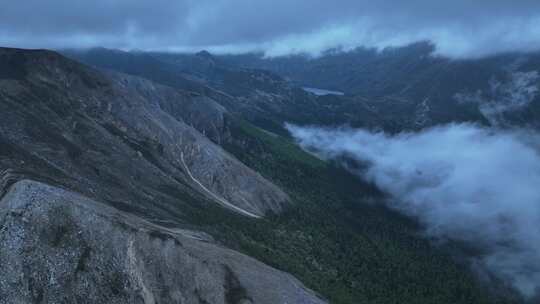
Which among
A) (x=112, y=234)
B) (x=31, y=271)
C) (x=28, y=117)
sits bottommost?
(x=31, y=271)

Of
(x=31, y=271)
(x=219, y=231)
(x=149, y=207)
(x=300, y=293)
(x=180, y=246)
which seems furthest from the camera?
(x=219, y=231)

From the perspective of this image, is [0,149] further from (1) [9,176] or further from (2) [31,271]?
(2) [31,271]

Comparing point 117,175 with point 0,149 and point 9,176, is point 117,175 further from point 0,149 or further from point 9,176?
point 9,176

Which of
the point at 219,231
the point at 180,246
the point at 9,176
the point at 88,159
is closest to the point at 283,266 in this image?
the point at 219,231

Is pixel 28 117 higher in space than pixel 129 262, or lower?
higher

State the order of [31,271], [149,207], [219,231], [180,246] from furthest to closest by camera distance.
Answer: [219,231] → [149,207] → [180,246] → [31,271]

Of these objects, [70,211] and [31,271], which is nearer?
[31,271]
